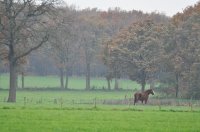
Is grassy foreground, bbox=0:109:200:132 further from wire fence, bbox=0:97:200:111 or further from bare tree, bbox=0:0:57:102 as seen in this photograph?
bare tree, bbox=0:0:57:102

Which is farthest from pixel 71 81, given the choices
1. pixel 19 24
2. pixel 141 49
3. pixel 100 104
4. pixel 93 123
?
pixel 93 123

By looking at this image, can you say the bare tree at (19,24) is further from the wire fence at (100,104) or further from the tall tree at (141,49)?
the tall tree at (141,49)

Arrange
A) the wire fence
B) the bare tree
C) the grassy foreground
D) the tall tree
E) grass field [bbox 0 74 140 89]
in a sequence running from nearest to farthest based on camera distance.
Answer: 1. the grassy foreground
2. the wire fence
3. the bare tree
4. the tall tree
5. grass field [bbox 0 74 140 89]

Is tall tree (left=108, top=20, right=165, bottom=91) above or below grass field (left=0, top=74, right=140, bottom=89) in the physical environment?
above

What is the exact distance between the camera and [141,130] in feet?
101

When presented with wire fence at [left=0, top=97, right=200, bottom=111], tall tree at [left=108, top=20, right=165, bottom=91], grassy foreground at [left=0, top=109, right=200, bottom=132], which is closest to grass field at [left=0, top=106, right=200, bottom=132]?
grassy foreground at [left=0, top=109, right=200, bottom=132]

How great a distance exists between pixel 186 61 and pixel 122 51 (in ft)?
35.5

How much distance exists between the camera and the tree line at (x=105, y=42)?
62.9 metres

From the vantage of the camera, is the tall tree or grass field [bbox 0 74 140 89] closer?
the tall tree

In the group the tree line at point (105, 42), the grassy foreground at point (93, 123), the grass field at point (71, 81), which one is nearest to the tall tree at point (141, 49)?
the tree line at point (105, 42)

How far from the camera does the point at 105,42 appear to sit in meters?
92.1

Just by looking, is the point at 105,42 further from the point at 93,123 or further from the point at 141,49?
the point at 93,123

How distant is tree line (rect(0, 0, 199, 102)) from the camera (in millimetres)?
62938

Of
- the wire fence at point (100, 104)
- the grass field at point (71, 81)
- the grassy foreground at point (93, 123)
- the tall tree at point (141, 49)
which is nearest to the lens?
the grassy foreground at point (93, 123)
